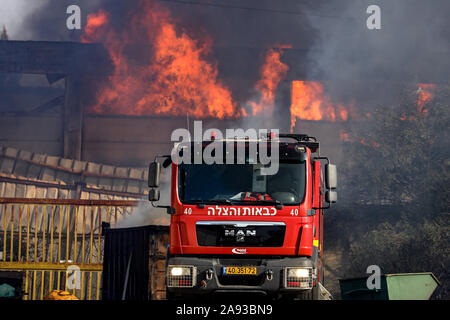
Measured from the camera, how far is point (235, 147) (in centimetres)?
1076

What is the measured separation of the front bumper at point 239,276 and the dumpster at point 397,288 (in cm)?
327

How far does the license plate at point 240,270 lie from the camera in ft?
32.5

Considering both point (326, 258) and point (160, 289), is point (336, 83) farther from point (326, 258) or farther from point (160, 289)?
point (160, 289)

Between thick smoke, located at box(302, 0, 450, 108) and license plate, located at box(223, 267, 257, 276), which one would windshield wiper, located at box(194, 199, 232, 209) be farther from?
thick smoke, located at box(302, 0, 450, 108)

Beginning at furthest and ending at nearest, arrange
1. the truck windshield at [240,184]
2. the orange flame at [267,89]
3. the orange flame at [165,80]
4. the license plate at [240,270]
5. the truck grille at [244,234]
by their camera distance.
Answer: the orange flame at [267,89] → the orange flame at [165,80] → the truck windshield at [240,184] → the truck grille at [244,234] → the license plate at [240,270]

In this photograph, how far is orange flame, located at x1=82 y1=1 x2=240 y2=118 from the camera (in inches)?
1426

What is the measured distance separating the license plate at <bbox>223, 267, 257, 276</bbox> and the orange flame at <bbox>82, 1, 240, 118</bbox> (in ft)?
89.4

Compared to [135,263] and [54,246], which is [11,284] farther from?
[54,246]

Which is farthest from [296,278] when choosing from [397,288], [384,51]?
[384,51]

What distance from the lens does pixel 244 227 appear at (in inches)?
396

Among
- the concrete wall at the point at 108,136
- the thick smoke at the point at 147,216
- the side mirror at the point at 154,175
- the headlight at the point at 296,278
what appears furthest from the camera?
the concrete wall at the point at 108,136

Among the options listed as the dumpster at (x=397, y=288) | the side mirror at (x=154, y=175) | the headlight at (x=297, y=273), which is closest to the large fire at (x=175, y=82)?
the dumpster at (x=397, y=288)

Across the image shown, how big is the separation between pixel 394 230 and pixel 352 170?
4.74m

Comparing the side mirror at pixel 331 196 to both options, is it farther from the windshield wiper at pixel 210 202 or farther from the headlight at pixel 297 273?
the windshield wiper at pixel 210 202
